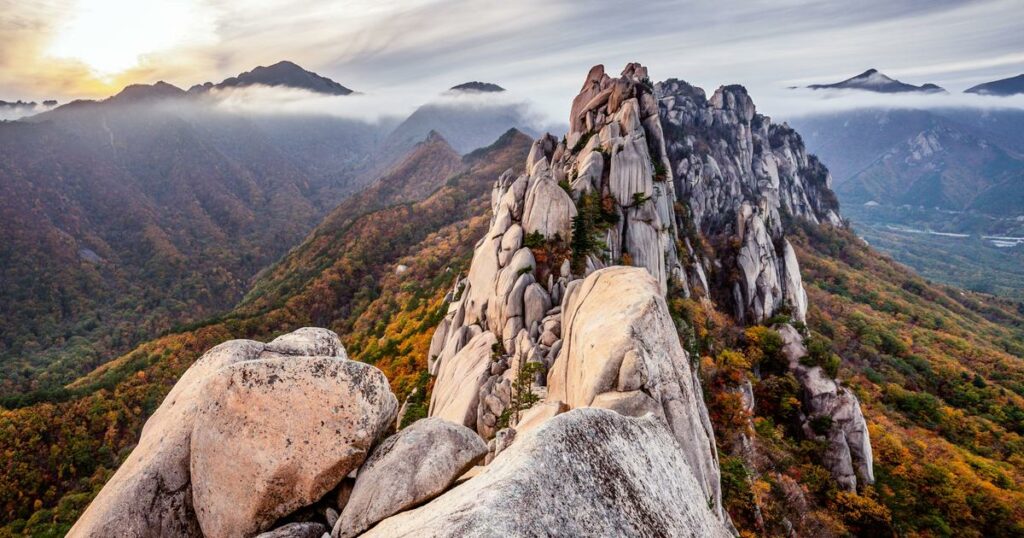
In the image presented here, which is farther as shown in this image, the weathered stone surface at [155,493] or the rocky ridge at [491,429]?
the weathered stone surface at [155,493]

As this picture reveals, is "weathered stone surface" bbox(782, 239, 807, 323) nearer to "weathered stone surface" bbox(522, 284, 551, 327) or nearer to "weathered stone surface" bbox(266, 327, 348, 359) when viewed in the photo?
"weathered stone surface" bbox(522, 284, 551, 327)

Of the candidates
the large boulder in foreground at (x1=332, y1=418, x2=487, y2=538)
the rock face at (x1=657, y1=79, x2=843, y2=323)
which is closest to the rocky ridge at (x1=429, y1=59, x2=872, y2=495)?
the rock face at (x1=657, y1=79, x2=843, y2=323)

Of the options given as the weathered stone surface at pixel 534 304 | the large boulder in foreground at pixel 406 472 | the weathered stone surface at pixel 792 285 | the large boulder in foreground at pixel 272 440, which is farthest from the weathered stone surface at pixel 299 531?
the weathered stone surface at pixel 792 285

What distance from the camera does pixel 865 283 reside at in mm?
102375

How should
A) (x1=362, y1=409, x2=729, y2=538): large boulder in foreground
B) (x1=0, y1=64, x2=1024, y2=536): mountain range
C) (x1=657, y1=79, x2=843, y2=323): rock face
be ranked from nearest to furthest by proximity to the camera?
(x1=362, y1=409, x2=729, y2=538): large boulder in foreground → (x1=0, y1=64, x2=1024, y2=536): mountain range → (x1=657, y1=79, x2=843, y2=323): rock face

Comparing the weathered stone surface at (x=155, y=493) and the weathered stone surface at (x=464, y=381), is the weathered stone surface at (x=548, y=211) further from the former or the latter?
the weathered stone surface at (x=155, y=493)

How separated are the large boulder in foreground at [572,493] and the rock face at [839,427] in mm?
38313

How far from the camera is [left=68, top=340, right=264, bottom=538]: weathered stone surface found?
9766 mm

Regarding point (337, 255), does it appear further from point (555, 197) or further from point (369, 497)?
point (369, 497)

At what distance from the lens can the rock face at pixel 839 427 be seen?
122 ft

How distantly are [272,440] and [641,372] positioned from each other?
36.0 feet

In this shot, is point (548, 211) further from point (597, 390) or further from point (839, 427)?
point (839, 427)

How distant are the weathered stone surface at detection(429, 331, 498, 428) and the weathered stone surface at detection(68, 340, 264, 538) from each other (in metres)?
14.2

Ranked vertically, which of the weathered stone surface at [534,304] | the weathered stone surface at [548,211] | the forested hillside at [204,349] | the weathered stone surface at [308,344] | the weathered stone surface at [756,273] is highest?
the weathered stone surface at [548,211]
